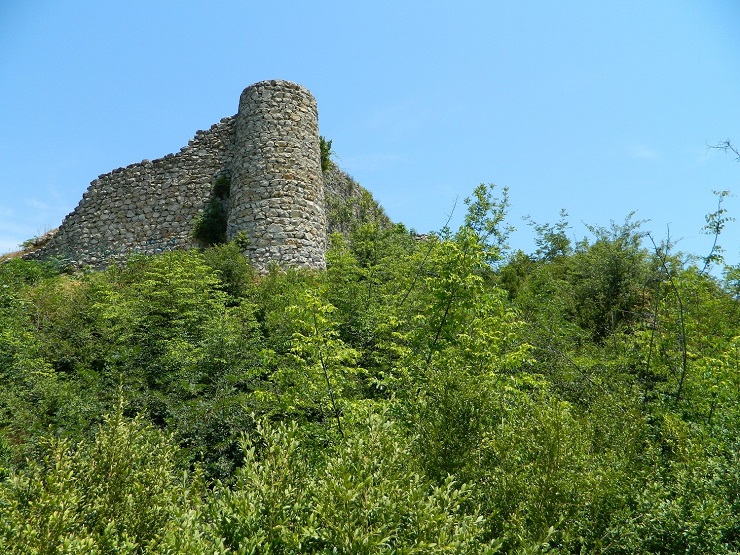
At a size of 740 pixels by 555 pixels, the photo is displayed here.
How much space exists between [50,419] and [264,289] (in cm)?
483

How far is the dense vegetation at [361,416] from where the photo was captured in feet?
12.4

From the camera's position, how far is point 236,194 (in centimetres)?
1473

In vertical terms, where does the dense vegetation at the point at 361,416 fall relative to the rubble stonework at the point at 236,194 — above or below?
below

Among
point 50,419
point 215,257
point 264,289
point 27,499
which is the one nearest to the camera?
point 27,499

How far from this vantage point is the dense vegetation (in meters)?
3.79

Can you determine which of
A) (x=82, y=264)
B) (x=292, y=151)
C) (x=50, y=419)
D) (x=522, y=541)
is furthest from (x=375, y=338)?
(x=82, y=264)

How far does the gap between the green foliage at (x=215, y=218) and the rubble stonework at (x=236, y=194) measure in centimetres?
24

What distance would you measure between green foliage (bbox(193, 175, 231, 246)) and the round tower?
43.3 inches

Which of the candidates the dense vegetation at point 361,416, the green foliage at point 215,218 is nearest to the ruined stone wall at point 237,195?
the green foliage at point 215,218

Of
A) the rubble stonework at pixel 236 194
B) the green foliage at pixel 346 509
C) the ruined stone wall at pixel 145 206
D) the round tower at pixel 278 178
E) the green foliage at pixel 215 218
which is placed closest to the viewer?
the green foliage at pixel 346 509

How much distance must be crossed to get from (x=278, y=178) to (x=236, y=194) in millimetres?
1196

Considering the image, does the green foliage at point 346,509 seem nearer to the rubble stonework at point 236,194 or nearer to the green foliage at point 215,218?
the rubble stonework at point 236,194

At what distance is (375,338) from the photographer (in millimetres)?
8758

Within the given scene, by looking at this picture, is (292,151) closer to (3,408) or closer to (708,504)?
(3,408)
